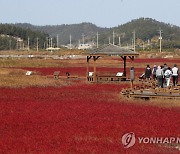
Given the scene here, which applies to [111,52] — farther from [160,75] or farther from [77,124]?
[77,124]

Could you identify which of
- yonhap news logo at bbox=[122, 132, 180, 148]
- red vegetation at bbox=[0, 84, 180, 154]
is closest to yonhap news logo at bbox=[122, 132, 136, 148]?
yonhap news logo at bbox=[122, 132, 180, 148]

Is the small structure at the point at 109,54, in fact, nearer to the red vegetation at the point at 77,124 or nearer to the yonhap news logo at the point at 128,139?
the red vegetation at the point at 77,124

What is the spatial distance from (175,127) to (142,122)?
1913mm

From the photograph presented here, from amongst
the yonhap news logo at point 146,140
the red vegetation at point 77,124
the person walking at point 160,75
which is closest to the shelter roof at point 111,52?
the person walking at point 160,75

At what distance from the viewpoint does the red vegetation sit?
16172 mm

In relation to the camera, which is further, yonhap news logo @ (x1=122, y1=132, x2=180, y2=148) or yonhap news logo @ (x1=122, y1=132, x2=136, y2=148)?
yonhap news logo @ (x1=122, y1=132, x2=180, y2=148)

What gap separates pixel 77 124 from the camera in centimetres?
2092

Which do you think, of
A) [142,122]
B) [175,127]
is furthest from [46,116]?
[175,127]

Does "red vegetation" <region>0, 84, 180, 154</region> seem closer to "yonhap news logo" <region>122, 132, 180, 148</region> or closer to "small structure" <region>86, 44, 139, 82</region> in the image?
"yonhap news logo" <region>122, 132, 180, 148</region>

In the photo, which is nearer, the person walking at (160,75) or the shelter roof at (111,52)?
the person walking at (160,75)

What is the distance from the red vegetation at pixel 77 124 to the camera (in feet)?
53.1

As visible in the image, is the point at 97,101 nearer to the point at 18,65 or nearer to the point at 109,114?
the point at 109,114

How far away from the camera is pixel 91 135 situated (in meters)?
18.3

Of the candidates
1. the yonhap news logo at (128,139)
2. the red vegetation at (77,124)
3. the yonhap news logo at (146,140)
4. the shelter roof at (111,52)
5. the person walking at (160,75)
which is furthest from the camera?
the shelter roof at (111,52)
